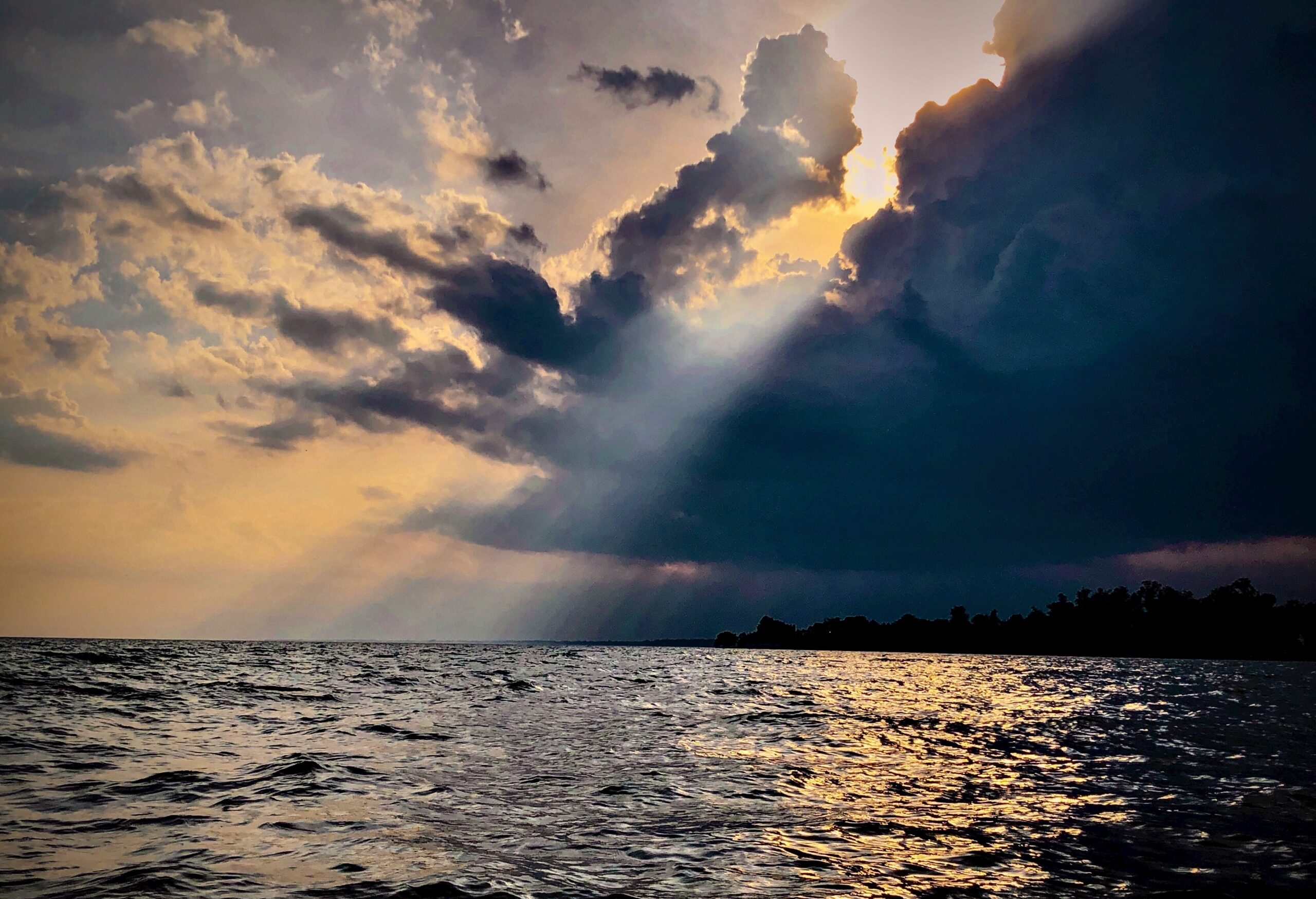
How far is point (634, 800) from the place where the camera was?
632 inches

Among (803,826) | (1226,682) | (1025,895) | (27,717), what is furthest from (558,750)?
(1226,682)

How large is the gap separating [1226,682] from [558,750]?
84.4 metres

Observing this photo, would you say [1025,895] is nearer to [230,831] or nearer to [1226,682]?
[230,831]

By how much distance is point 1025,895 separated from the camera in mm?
10305

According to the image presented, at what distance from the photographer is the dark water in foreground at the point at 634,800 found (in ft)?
35.5

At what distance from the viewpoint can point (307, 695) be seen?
4156 centimetres

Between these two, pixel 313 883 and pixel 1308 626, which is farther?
pixel 1308 626

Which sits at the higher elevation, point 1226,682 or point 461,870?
point 461,870

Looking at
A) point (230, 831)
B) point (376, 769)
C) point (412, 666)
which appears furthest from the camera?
point (412, 666)

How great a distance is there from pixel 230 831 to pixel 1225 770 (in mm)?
25561

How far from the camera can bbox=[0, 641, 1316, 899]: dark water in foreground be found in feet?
35.5

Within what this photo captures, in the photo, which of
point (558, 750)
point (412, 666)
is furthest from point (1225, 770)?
point (412, 666)

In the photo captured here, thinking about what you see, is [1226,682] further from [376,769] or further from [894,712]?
[376,769]

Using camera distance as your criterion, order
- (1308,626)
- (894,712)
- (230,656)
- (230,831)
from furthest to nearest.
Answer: (1308,626), (230,656), (894,712), (230,831)
